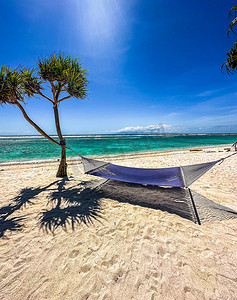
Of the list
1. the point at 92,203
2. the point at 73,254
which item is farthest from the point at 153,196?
the point at 73,254

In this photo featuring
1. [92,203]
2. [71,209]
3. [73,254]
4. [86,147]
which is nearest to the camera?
[73,254]

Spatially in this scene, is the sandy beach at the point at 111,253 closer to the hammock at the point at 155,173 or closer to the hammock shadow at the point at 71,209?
the hammock shadow at the point at 71,209

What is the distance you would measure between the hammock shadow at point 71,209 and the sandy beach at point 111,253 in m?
0.02

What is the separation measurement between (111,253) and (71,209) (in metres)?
1.42

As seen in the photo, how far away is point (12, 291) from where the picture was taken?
1312 millimetres

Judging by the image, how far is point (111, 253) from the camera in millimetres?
1740

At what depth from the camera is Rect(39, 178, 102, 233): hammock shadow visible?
234 centimetres

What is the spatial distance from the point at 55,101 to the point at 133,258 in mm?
5001

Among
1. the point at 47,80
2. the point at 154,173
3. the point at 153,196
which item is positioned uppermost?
the point at 47,80

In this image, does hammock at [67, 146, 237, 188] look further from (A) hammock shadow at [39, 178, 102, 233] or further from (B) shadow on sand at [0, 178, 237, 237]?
(A) hammock shadow at [39, 178, 102, 233]

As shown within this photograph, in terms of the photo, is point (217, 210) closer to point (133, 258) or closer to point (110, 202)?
point (133, 258)

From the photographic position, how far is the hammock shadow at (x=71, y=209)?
2338 millimetres

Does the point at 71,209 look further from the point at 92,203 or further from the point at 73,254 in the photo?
the point at 73,254

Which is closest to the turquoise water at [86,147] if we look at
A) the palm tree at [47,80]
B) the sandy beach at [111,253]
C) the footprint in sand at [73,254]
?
the palm tree at [47,80]
